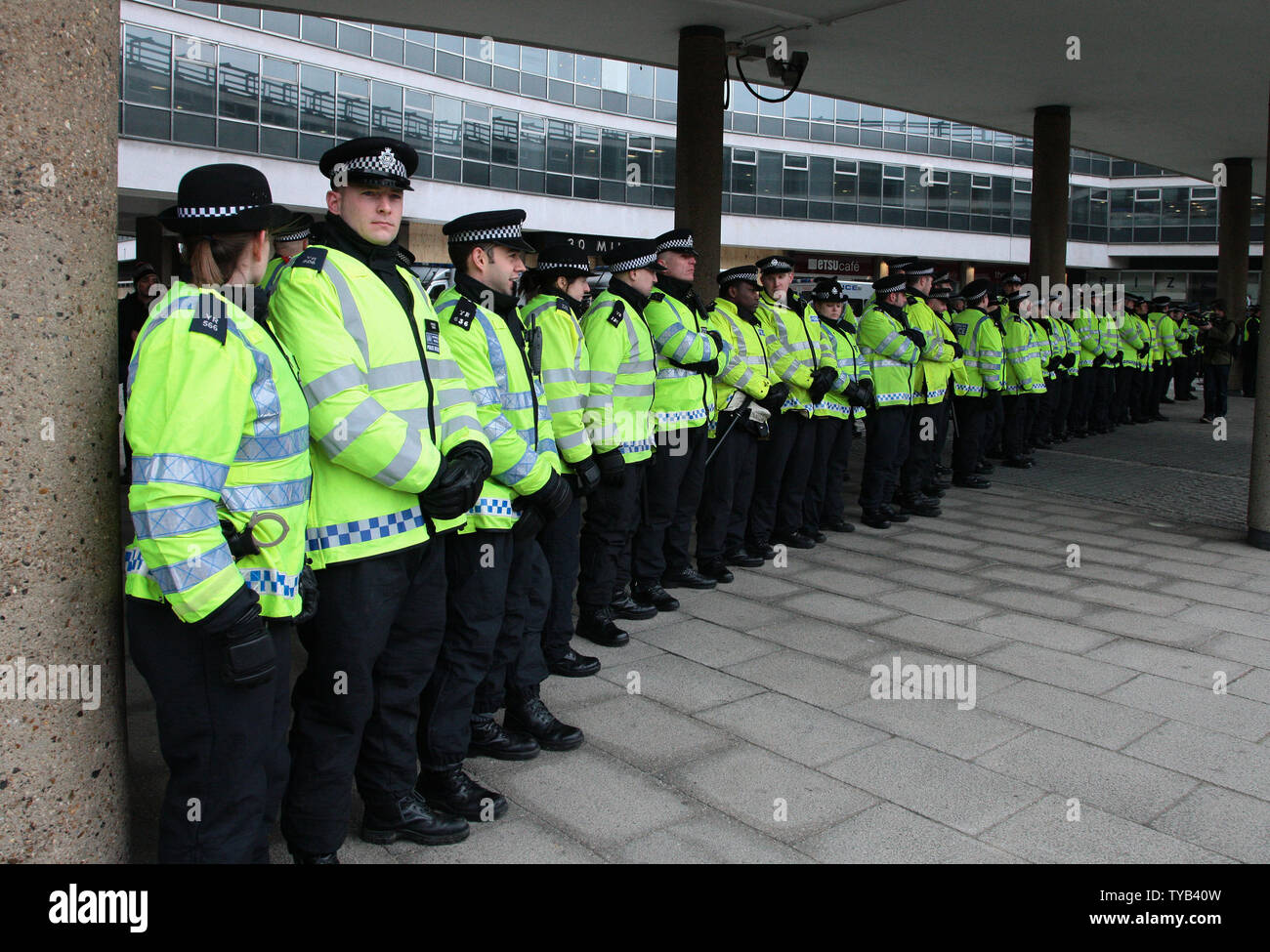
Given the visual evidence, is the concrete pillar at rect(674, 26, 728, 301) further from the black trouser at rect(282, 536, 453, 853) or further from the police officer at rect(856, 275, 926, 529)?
the black trouser at rect(282, 536, 453, 853)

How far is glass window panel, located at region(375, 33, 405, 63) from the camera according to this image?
2609 cm

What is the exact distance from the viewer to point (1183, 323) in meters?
19.3

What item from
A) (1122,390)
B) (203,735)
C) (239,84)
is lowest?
(203,735)

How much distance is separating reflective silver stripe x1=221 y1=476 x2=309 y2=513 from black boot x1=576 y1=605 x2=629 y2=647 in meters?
2.91

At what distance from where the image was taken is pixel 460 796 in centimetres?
363

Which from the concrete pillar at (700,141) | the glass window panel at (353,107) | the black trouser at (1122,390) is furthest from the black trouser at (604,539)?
the glass window panel at (353,107)

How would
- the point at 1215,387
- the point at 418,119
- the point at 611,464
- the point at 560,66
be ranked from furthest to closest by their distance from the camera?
the point at 560,66, the point at 418,119, the point at 1215,387, the point at 611,464

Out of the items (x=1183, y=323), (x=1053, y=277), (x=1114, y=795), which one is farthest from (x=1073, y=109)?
(x=1114, y=795)

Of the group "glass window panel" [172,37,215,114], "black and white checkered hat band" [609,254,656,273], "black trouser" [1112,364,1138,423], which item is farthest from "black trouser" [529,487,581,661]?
"glass window panel" [172,37,215,114]

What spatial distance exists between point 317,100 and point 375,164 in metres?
24.0

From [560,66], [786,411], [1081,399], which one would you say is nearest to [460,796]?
[786,411]

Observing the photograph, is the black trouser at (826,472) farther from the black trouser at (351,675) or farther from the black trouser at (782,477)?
the black trouser at (351,675)

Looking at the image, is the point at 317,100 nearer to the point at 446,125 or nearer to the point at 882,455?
the point at 446,125

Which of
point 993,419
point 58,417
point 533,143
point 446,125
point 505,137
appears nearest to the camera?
point 58,417
